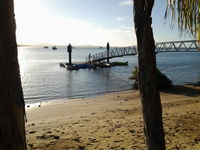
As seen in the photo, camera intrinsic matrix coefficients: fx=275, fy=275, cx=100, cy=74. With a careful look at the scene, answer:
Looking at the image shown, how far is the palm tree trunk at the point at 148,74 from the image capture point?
3227 mm

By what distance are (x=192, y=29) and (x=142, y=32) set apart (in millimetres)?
627

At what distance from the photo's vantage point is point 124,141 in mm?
6586

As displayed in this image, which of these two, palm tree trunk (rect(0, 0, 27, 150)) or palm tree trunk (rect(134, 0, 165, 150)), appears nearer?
palm tree trunk (rect(0, 0, 27, 150))

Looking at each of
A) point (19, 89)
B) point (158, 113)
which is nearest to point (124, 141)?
point (158, 113)

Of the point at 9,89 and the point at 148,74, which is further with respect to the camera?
the point at 148,74

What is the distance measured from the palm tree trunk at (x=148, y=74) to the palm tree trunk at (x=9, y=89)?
1.89 metres

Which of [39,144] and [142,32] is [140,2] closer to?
[142,32]

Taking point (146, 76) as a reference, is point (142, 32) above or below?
above

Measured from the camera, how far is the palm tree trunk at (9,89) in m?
1.57

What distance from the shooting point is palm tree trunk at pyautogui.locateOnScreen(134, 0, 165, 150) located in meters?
3.23

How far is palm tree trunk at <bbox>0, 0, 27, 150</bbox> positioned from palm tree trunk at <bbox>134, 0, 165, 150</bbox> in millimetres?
1894

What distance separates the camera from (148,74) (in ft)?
10.8

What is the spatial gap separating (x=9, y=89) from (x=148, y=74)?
203cm

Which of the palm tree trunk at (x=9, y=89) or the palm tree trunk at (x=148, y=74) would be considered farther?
the palm tree trunk at (x=148, y=74)
